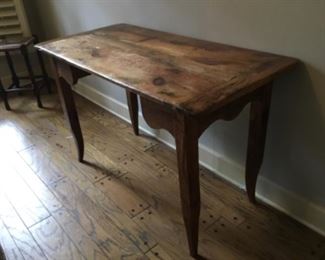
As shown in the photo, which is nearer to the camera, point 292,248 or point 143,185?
point 292,248

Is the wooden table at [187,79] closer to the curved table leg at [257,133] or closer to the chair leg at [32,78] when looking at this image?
the curved table leg at [257,133]

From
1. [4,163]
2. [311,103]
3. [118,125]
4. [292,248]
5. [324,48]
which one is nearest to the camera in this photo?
[324,48]

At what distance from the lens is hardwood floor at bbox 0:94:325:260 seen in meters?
1.35

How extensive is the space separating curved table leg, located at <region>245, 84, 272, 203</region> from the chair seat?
2071mm

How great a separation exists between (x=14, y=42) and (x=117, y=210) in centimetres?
184

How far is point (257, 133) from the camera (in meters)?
1.30

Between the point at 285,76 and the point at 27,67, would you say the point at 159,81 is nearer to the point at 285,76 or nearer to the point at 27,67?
the point at 285,76

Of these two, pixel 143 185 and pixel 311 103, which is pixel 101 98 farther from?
pixel 311 103

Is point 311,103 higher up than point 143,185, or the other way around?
point 311,103

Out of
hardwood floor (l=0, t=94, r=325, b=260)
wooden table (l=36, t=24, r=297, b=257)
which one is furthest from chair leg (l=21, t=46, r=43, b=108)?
wooden table (l=36, t=24, r=297, b=257)

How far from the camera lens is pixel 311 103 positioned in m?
1.18

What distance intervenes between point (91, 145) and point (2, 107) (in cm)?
120

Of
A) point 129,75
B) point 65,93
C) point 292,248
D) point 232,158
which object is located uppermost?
point 129,75

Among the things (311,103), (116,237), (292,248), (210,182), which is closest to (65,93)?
(116,237)
